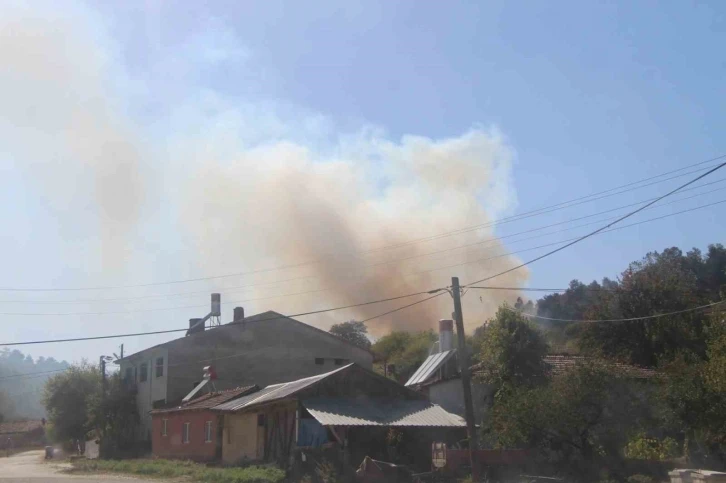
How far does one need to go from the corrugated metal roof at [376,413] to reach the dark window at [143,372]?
27.6 meters

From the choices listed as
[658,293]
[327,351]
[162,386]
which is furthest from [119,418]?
[658,293]

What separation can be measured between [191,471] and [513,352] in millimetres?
14298

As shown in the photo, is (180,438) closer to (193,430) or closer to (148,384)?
(193,430)

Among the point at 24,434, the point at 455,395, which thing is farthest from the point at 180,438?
the point at 24,434

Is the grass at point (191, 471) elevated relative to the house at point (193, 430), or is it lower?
lower

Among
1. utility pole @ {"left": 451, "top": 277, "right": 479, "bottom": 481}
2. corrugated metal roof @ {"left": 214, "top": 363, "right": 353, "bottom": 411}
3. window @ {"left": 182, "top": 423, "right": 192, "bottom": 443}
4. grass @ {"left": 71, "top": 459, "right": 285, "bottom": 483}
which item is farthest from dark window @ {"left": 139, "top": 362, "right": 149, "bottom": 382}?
utility pole @ {"left": 451, "top": 277, "right": 479, "bottom": 481}

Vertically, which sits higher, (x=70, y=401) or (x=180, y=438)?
(x=70, y=401)

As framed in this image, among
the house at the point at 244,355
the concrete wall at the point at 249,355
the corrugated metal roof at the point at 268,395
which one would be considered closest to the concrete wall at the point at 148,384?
the house at the point at 244,355

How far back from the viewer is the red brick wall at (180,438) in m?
36.9

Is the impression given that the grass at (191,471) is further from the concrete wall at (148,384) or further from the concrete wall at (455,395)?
the concrete wall at (455,395)

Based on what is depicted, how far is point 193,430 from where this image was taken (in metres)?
39.0

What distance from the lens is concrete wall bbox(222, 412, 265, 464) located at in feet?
107

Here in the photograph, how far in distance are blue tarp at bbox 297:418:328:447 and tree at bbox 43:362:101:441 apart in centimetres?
3609

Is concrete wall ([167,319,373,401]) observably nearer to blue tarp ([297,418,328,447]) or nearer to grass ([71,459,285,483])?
grass ([71,459,285,483])
